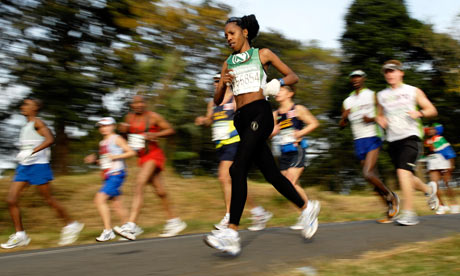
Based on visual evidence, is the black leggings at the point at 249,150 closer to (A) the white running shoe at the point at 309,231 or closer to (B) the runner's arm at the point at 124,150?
(A) the white running shoe at the point at 309,231

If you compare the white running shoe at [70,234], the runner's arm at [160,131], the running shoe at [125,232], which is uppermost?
the runner's arm at [160,131]

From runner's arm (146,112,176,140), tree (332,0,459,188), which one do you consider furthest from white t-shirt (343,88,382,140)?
tree (332,0,459,188)

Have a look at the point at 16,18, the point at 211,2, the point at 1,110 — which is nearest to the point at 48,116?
the point at 1,110

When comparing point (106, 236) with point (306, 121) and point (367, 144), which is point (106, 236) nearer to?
point (306, 121)

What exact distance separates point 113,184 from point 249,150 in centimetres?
306

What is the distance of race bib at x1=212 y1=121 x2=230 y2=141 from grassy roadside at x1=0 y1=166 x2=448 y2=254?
158cm

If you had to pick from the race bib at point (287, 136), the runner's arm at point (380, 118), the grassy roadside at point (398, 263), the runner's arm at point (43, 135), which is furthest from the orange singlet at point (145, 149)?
the grassy roadside at point (398, 263)

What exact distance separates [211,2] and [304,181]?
22.9 ft

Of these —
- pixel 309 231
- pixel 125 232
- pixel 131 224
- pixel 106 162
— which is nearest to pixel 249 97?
pixel 309 231

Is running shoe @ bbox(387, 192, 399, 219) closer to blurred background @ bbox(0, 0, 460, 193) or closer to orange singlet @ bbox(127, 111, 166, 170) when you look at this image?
orange singlet @ bbox(127, 111, 166, 170)

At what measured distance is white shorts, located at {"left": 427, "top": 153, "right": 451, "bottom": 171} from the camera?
36.4 feet

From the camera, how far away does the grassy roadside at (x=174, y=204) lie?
9.16 metres

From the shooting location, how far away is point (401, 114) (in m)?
6.56

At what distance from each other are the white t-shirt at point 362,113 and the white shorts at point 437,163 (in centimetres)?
465
